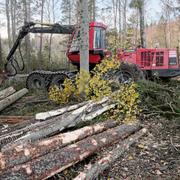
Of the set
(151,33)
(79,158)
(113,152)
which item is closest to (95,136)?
(113,152)

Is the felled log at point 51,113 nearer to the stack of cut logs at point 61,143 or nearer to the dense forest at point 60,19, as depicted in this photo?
the stack of cut logs at point 61,143

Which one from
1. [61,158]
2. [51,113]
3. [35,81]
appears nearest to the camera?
[61,158]

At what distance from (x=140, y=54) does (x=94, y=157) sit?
7.62 meters

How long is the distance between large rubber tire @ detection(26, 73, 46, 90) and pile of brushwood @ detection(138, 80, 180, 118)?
4.32m

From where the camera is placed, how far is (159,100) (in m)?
7.69

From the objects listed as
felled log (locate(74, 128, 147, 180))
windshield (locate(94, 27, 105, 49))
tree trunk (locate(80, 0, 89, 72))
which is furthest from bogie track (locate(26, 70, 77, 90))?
felled log (locate(74, 128, 147, 180))

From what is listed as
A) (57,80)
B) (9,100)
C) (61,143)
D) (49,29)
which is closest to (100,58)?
(57,80)

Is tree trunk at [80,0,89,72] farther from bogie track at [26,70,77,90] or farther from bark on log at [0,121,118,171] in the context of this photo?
bark on log at [0,121,118,171]

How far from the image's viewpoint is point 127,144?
18.6 ft

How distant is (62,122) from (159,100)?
2.74 m

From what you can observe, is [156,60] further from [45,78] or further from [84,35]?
[84,35]

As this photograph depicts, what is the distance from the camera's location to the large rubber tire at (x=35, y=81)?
11547 mm

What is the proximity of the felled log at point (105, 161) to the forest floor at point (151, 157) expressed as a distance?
8 cm

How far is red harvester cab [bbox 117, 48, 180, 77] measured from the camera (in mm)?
11891
